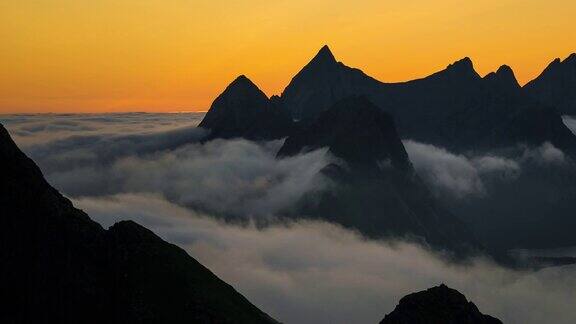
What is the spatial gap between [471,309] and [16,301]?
65.8m

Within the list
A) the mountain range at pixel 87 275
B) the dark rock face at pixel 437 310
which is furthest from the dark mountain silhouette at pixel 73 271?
the dark rock face at pixel 437 310

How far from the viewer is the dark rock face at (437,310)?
84.1 meters

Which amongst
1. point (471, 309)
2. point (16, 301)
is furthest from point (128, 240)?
point (471, 309)

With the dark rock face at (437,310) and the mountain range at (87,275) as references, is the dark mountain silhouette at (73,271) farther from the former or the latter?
the dark rock face at (437,310)

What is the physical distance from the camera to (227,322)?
7931 cm

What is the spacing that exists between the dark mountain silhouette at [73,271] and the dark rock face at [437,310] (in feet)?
81.9

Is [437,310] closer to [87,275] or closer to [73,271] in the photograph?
[87,275]

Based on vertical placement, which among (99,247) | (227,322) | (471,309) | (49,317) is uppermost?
(471,309)

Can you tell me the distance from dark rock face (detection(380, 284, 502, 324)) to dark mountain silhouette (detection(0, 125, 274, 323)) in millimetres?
24958

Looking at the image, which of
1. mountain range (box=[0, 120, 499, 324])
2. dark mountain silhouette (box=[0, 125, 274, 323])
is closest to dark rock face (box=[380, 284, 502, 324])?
mountain range (box=[0, 120, 499, 324])

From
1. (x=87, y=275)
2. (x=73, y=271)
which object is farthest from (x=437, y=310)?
(x=73, y=271)

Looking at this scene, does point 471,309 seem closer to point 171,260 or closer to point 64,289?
point 171,260

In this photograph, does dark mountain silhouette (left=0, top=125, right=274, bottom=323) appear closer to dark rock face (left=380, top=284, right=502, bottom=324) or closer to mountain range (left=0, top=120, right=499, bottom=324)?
mountain range (left=0, top=120, right=499, bottom=324)

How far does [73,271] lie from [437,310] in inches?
2136
